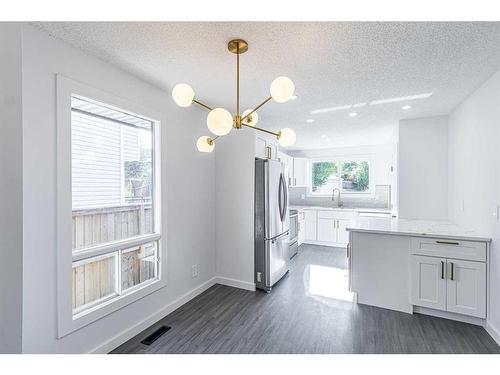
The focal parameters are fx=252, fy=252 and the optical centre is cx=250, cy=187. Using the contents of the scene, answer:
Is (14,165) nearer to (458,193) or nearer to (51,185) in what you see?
(51,185)

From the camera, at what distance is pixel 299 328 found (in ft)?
8.01

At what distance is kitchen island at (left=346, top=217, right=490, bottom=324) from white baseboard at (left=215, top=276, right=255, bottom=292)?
49.7 inches

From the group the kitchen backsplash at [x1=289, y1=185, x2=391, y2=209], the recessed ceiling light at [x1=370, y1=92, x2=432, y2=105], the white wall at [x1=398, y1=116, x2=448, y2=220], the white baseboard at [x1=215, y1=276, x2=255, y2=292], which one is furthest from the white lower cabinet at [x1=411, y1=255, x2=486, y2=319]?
the kitchen backsplash at [x1=289, y1=185, x2=391, y2=209]

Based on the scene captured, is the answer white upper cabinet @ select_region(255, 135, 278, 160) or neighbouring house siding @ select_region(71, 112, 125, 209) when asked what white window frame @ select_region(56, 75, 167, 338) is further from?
white upper cabinet @ select_region(255, 135, 278, 160)

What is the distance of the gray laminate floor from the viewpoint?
214 cm

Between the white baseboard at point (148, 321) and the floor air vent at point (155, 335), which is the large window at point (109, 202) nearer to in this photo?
A: the white baseboard at point (148, 321)

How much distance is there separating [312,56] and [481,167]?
6.77ft

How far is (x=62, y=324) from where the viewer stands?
1.78m

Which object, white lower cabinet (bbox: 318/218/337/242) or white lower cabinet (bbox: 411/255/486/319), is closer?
white lower cabinet (bbox: 411/255/486/319)

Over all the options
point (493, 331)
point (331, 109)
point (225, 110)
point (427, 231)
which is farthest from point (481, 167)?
point (225, 110)

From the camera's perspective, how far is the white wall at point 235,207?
3.37 m

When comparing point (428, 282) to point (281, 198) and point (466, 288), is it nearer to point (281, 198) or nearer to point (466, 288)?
point (466, 288)

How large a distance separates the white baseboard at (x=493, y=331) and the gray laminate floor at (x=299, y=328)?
1.6 inches

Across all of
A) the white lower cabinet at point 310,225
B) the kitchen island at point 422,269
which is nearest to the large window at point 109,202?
the kitchen island at point 422,269
